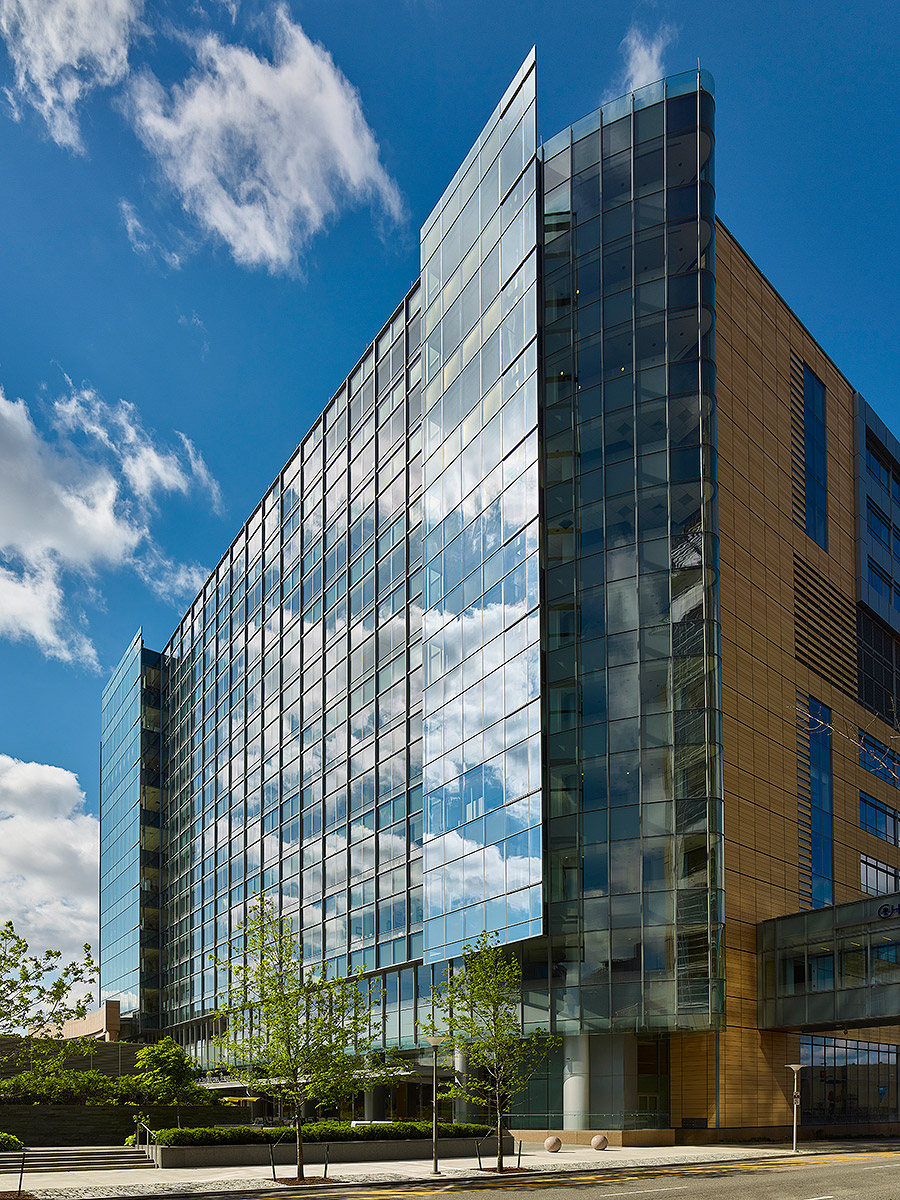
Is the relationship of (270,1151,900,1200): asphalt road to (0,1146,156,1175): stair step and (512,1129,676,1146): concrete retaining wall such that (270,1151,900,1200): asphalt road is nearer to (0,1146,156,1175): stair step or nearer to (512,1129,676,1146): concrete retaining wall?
(512,1129,676,1146): concrete retaining wall

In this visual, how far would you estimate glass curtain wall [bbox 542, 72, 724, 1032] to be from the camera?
146 ft

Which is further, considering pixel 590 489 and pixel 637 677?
pixel 590 489

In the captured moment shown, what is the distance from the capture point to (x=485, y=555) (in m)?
53.4

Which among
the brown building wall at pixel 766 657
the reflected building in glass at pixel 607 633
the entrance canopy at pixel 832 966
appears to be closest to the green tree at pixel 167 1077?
the reflected building in glass at pixel 607 633

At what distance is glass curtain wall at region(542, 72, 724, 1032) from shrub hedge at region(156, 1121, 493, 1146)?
8285 mm

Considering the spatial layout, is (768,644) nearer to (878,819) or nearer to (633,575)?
(633,575)

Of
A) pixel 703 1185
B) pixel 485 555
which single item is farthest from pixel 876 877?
pixel 703 1185

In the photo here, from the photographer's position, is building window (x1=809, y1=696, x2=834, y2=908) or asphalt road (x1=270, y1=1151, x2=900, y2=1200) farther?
building window (x1=809, y1=696, x2=834, y2=908)

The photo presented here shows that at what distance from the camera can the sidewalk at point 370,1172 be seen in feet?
92.2

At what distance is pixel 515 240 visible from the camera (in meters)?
54.2

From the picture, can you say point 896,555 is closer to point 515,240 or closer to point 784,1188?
point 515,240

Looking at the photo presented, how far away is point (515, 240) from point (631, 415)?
1155 centimetres

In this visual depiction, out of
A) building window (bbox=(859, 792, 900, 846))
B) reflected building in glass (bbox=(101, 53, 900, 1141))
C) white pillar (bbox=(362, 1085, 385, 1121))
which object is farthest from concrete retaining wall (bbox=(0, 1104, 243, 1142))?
building window (bbox=(859, 792, 900, 846))

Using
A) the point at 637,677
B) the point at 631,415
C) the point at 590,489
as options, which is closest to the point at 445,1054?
the point at 637,677
